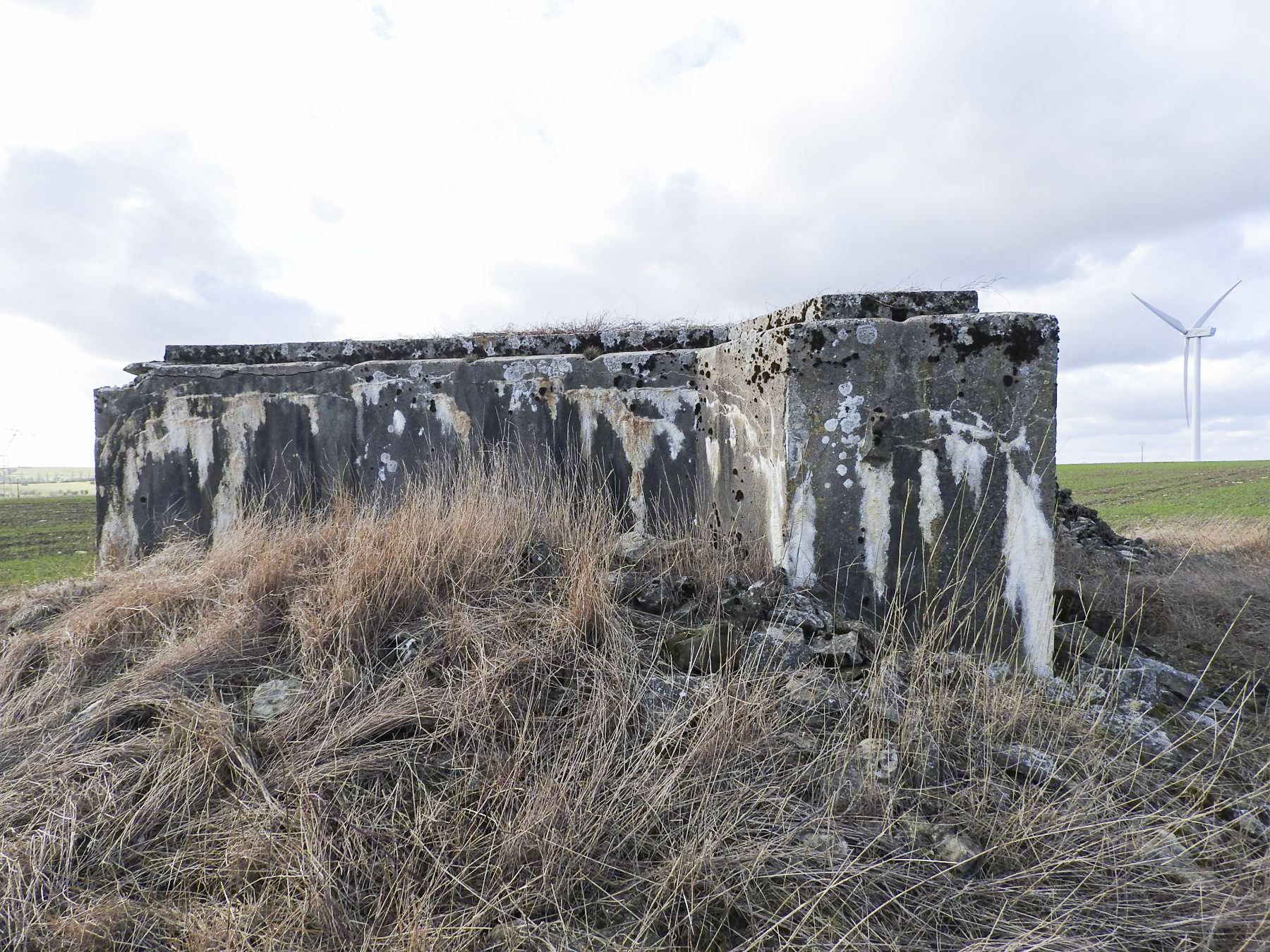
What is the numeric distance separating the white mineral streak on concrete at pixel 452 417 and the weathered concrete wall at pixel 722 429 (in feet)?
0.04

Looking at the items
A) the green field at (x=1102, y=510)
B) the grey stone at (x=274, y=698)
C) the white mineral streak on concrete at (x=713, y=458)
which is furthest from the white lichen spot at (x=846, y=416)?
the green field at (x=1102, y=510)

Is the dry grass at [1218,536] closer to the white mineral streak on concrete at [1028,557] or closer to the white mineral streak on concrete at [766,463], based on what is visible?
the white mineral streak on concrete at [1028,557]

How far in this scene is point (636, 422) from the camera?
4.04 m

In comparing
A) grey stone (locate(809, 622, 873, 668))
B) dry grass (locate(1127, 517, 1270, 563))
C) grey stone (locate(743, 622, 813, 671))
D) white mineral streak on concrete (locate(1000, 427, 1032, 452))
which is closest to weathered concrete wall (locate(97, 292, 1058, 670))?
white mineral streak on concrete (locate(1000, 427, 1032, 452))

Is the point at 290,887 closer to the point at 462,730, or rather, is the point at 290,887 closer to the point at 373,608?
the point at 462,730

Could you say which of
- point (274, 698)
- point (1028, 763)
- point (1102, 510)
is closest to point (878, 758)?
point (1028, 763)

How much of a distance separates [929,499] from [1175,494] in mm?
22576

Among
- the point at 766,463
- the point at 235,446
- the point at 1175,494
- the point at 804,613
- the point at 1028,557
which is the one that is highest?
the point at 235,446

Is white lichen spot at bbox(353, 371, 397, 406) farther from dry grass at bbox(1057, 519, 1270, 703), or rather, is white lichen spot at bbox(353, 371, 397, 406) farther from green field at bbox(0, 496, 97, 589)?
dry grass at bbox(1057, 519, 1270, 703)

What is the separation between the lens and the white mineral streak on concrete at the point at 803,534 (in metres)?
2.98

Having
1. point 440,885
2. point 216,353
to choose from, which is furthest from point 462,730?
point 216,353

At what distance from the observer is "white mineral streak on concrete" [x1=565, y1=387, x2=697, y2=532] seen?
398 centimetres

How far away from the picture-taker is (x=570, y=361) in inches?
164

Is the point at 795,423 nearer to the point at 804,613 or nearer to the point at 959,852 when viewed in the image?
the point at 804,613
